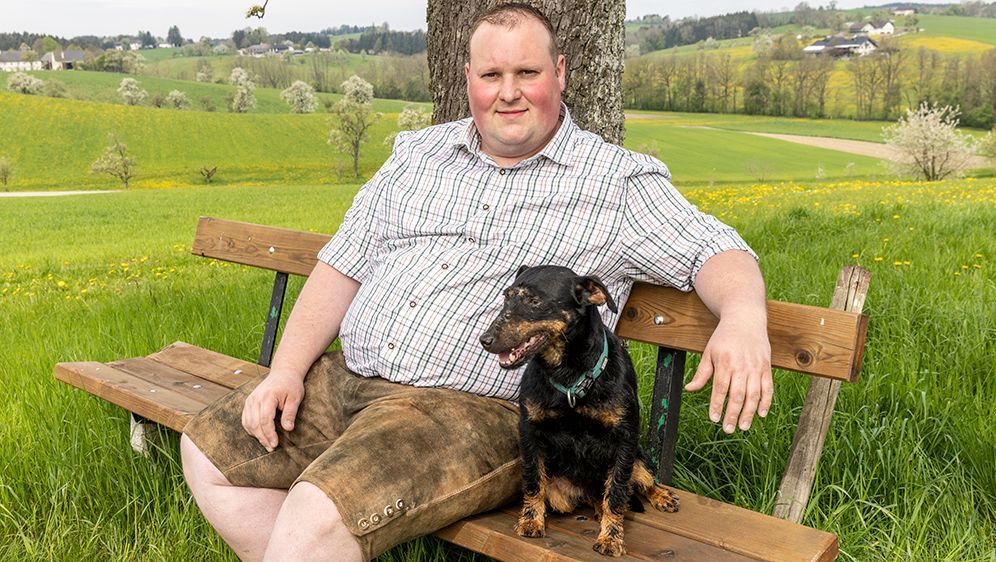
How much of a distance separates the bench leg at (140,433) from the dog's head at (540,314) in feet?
7.48

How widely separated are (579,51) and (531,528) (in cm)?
226

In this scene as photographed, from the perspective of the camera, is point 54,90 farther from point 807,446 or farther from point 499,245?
point 807,446

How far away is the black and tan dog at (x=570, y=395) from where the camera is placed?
1.98 m

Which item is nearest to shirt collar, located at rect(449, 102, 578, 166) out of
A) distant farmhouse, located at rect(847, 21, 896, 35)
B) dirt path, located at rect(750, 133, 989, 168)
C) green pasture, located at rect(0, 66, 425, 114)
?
dirt path, located at rect(750, 133, 989, 168)

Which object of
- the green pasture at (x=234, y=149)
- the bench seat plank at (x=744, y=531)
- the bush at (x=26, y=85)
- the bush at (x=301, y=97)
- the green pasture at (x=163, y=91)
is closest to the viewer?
the bench seat plank at (x=744, y=531)

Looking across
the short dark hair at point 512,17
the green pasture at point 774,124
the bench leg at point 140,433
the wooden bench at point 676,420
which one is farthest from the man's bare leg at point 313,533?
the green pasture at point 774,124

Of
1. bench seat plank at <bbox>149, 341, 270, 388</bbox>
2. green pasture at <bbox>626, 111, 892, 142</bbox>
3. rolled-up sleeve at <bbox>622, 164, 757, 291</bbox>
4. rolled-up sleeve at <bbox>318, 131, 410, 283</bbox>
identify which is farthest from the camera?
green pasture at <bbox>626, 111, 892, 142</bbox>

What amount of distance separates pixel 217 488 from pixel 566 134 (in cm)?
161

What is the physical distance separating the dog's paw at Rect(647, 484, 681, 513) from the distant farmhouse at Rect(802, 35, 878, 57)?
115172 mm

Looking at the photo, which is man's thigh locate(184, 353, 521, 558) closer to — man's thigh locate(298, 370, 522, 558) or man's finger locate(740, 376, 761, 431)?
man's thigh locate(298, 370, 522, 558)

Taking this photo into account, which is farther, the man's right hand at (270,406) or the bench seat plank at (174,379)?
the bench seat plank at (174,379)

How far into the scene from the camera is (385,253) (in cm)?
299

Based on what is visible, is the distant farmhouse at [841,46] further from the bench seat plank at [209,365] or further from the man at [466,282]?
the man at [466,282]

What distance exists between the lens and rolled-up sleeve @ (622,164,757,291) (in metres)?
2.48
